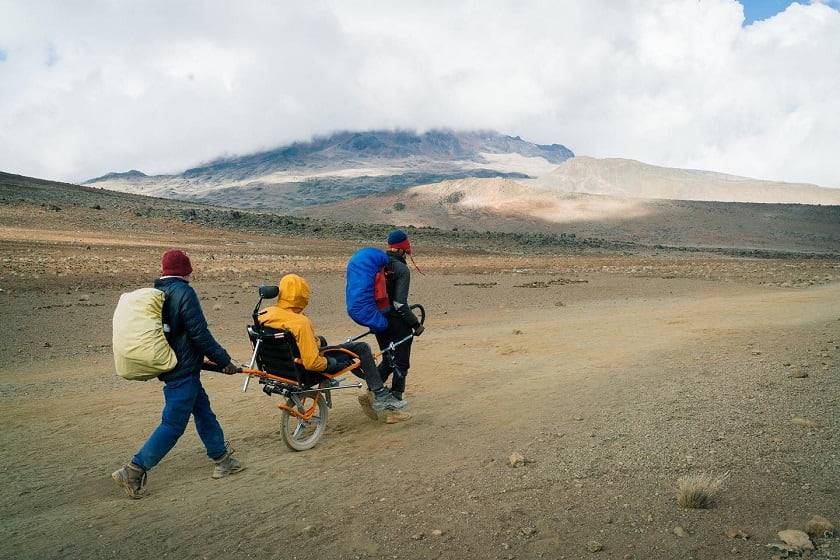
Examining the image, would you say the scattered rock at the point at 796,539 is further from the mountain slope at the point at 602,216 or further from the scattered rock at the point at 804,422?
the mountain slope at the point at 602,216

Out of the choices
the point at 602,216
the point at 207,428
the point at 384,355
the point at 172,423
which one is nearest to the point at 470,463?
the point at 384,355

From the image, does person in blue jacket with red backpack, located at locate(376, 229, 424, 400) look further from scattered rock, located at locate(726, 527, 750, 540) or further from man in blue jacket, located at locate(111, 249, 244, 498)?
scattered rock, located at locate(726, 527, 750, 540)

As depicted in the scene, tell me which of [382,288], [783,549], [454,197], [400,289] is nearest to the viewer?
[783,549]

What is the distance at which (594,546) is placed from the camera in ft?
13.1

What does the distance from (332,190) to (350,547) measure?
16201cm

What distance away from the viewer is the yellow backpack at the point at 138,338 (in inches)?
192

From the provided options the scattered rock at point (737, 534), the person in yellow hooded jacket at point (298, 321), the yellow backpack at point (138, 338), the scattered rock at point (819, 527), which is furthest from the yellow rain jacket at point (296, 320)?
the scattered rock at point (819, 527)

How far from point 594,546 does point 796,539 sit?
1.25 m

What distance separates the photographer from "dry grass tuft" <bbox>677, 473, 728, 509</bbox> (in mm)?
4410

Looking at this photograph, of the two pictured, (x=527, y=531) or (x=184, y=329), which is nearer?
(x=527, y=531)

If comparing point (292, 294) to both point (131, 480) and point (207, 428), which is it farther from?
point (131, 480)

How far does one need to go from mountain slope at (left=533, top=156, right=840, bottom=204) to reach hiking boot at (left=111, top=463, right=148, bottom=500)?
107080 mm

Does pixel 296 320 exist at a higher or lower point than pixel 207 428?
higher

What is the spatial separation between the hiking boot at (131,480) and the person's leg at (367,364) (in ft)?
7.35
